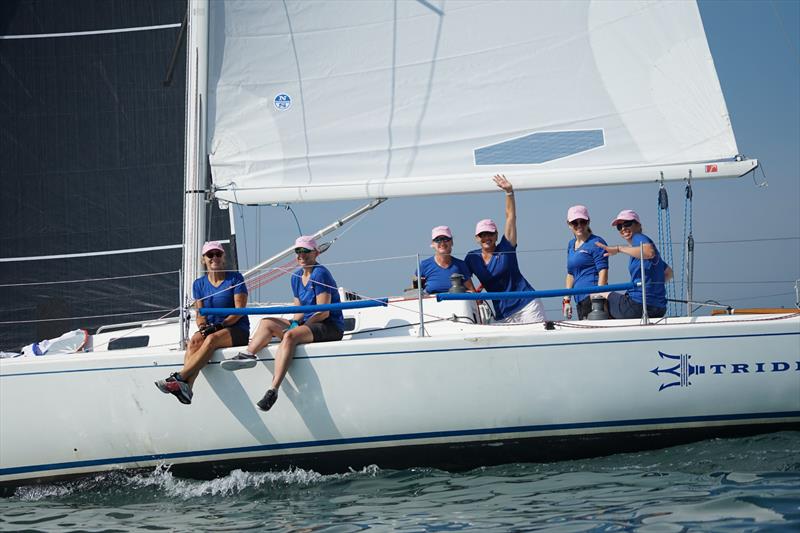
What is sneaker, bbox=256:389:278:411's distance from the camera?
600 cm

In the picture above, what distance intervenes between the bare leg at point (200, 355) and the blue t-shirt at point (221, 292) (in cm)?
21

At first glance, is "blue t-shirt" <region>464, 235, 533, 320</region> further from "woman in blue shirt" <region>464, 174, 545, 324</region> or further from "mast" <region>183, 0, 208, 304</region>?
"mast" <region>183, 0, 208, 304</region>

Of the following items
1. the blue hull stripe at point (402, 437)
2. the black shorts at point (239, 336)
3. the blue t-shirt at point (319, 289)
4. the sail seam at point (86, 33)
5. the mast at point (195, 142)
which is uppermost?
the sail seam at point (86, 33)

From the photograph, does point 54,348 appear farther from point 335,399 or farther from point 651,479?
point 651,479

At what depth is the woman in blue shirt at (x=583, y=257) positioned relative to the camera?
7.04 meters

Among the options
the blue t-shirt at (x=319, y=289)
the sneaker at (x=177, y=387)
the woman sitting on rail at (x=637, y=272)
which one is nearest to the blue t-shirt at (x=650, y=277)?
the woman sitting on rail at (x=637, y=272)

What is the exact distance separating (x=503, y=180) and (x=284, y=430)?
2.43 metres

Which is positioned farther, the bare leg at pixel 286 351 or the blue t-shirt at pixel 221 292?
the blue t-shirt at pixel 221 292

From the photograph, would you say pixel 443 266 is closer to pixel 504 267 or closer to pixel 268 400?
pixel 504 267

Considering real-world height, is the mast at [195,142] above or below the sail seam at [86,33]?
below

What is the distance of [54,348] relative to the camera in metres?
7.02

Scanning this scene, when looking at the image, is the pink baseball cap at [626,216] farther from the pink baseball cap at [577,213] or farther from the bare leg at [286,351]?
the bare leg at [286,351]

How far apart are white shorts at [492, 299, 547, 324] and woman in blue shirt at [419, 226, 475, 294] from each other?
37 cm

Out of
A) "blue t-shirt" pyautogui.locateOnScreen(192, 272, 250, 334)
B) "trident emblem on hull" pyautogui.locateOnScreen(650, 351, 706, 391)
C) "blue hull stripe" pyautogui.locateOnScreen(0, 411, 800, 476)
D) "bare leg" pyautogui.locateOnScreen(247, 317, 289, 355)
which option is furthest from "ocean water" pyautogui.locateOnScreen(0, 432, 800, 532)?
"blue t-shirt" pyautogui.locateOnScreen(192, 272, 250, 334)
